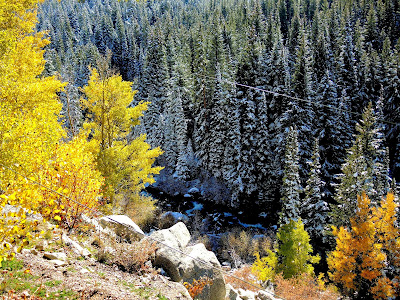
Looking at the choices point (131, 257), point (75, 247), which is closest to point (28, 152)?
point (75, 247)

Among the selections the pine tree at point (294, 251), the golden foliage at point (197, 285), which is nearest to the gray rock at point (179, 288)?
the golden foliage at point (197, 285)

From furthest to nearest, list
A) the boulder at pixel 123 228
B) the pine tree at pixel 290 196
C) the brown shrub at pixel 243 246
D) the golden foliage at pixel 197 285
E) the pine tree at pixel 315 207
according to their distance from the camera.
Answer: the brown shrub at pixel 243 246 < the pine tree at pixel 315 207 < the pine tree at pixel 290 196 < the boulder at pixel 123 228 < the golden foliage at pixel 197 285

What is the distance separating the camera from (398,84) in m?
42.2

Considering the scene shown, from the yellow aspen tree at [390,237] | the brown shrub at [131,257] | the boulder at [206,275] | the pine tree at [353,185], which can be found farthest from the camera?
the pine tree at [353,185]

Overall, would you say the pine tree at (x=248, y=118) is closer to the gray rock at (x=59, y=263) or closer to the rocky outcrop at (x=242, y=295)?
the rocky outcrop at (x=242, y=295)

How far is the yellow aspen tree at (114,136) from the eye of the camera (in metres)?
15.5

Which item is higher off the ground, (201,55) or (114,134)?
(201,55)

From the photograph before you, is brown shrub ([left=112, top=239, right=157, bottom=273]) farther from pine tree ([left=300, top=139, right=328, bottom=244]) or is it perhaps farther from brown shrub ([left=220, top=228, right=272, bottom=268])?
brown shrub ([left=220, top=228, right=272, bottom=268])

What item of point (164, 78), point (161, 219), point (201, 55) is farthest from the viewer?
point (164, 78)

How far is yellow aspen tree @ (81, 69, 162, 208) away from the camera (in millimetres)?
15500

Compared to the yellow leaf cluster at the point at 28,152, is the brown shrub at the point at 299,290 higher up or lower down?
lower down

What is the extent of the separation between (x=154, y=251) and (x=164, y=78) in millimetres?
51634

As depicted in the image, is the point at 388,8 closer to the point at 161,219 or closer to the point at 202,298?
the point at 161,219

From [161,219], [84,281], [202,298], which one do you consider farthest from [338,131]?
[84,281]
